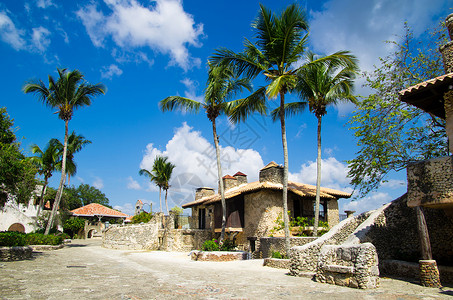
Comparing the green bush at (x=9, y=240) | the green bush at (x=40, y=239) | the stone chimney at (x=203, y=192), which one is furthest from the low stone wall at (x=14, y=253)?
the stone chimney at (x=203, y=192)

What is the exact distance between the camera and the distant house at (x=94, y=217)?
4547 cm

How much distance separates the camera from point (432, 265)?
815cm

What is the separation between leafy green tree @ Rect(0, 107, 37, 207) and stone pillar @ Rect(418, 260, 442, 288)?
17160mm

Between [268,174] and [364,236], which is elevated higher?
[268,174]

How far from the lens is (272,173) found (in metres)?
23.5

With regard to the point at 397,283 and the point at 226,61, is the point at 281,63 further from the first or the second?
the point at 397,283

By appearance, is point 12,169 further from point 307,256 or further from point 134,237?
point 134,237

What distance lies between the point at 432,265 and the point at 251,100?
11887 millimetres

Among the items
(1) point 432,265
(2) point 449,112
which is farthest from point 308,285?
(2) point 449,112

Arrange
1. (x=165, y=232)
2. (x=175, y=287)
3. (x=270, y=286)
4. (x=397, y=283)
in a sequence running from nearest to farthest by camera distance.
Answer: (x=175, y=287) → (x=270, y=286) → (x=397, y=283) → (x=165, y=232)

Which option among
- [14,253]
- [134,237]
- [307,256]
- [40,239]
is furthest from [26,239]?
[307,256]

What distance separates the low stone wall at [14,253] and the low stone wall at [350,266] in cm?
1298

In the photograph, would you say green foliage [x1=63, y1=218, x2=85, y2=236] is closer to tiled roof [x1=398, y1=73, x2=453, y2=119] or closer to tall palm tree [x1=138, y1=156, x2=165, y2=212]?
tall palm tree [x1=138, y1=156, x2=165, y2=212]

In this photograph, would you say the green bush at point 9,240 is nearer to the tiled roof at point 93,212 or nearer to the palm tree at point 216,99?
the palm tree at point 216,99
